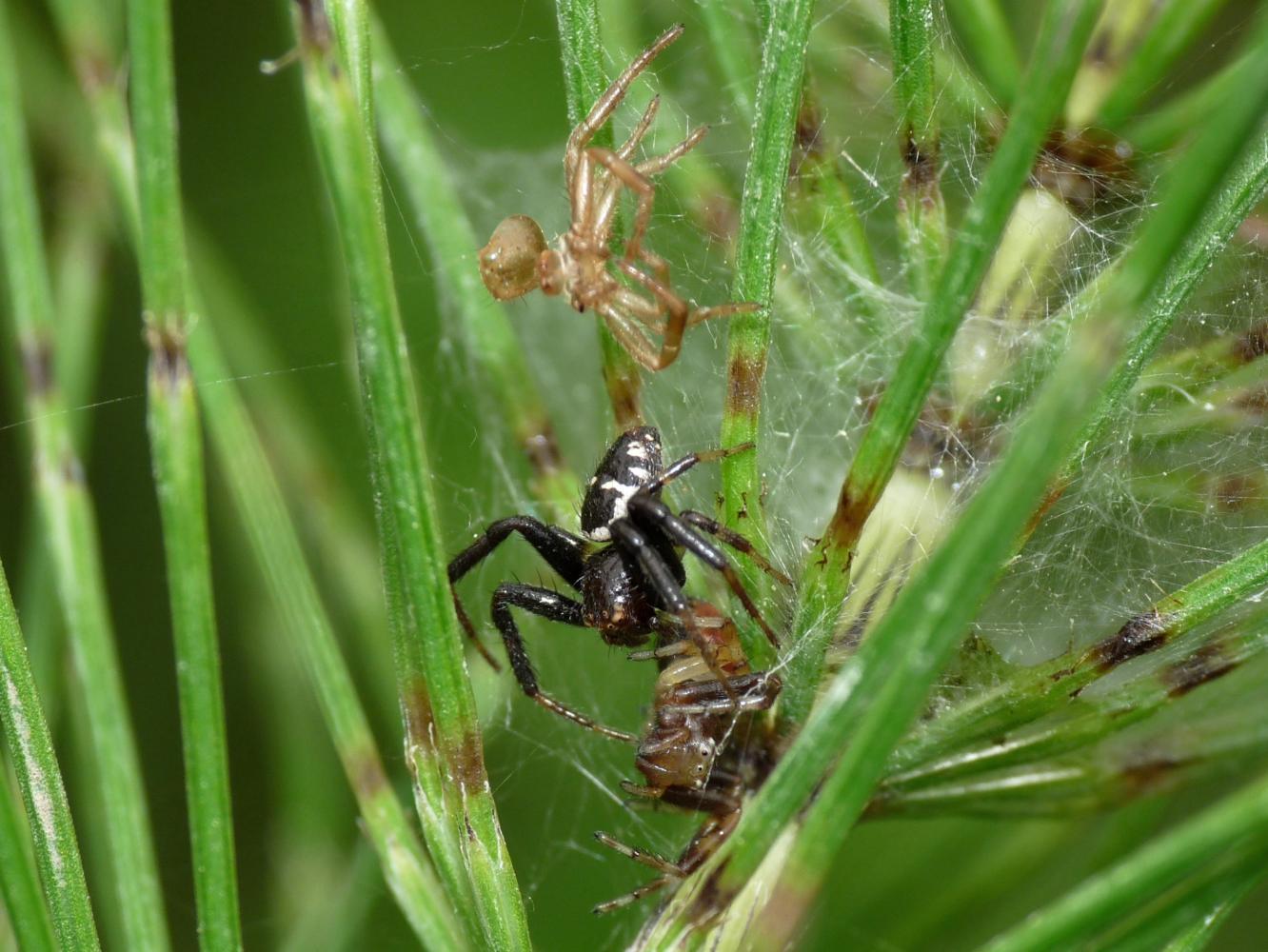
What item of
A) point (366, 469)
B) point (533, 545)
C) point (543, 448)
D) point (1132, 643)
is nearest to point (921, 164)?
point (1132, 643)

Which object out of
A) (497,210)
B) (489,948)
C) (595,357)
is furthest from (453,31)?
(489,948)

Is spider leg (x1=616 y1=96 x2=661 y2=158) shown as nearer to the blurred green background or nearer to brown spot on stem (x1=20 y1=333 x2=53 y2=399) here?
the blurred green background

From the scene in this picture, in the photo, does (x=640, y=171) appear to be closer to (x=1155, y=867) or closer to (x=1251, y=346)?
(x=1251, y=346)

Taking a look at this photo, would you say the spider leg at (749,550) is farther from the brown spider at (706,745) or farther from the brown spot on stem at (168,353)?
the brown spot on stem at (168,353)

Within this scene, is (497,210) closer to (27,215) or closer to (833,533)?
(27,215)

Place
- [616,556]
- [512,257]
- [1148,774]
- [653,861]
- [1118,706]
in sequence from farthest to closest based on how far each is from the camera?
[512,257] < [616,556] < [1148,774] < [653,861] < [1118,706]

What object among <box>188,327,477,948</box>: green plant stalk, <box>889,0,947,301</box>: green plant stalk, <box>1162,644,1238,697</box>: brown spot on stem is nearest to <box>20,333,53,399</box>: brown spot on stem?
<box>188,327,477,948</box>: green plant stalk

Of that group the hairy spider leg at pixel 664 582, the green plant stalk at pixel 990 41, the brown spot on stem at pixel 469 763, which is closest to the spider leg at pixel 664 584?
the hairy spider leg at pixel 664 582
